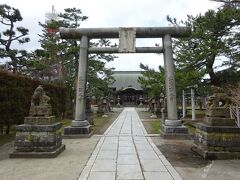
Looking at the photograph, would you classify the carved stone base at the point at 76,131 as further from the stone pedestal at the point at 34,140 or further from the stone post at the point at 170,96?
the stone pedestal at the point at 34,140

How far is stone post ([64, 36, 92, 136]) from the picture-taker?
1323 centimetres

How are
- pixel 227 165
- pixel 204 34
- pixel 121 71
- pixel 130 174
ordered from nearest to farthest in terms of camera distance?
1. pixel 130 174
2. pixel 227 165
3. pixel 204 34
4. pixel 121 71

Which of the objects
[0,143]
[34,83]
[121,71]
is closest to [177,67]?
[34,83]

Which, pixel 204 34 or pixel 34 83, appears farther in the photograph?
pixel 204 34

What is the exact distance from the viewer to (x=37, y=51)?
25547 millimetres

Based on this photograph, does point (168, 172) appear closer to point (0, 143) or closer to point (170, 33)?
point (0, 143)

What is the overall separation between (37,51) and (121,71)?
48.5 meters

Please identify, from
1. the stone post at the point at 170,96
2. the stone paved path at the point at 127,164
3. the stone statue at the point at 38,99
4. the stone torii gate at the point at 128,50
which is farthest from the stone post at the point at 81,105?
the stone statue at the point at 38,99

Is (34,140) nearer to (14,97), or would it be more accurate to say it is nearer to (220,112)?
(14,97)

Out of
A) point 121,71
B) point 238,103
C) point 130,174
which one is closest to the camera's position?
point 130,174

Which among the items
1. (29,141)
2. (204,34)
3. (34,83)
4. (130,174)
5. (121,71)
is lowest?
(130,174)

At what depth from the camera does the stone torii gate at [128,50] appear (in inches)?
516

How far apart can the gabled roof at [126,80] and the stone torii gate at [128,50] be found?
4616 cm

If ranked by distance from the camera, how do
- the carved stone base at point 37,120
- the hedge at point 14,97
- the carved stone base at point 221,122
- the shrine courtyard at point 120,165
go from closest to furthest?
1. the shrine courtyard at point 120,165
2. the carved stone base at point 221,122
3. the carved stone base at point 37,120
4. the hedge at point 14,97
